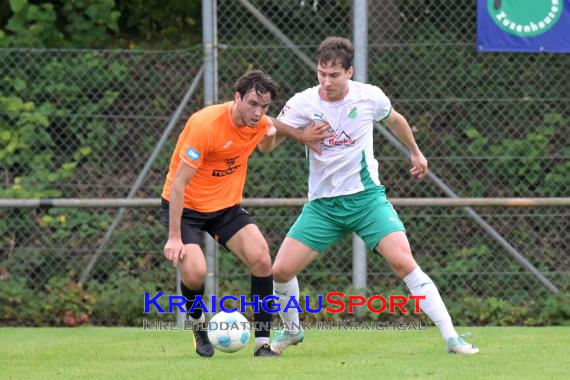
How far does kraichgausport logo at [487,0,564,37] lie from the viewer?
33.2ft

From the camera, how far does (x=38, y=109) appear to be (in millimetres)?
11133

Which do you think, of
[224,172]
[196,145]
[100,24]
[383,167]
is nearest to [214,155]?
[224,172]

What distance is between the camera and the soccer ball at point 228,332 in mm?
7113

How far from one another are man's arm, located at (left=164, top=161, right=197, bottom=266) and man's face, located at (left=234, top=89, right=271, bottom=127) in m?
0.46

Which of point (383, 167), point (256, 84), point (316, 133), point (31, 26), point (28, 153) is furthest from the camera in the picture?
point (31, 26)

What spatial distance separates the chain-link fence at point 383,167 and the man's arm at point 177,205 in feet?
10.9

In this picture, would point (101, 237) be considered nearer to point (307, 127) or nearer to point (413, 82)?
point (413, 82)

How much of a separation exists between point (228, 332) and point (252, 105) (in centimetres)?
137

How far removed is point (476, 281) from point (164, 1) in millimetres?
4761

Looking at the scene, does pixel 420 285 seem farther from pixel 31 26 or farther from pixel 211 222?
pixel 31 26

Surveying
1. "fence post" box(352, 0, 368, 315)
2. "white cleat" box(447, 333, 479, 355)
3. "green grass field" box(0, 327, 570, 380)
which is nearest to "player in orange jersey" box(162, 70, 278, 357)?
"green grass field" box(0, 327, 570, 380)

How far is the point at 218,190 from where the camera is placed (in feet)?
24.7

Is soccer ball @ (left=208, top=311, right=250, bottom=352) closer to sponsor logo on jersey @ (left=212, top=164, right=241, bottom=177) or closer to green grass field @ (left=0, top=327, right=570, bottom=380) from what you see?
green grass field @ (left=0, top=327, right=570, bottom=380)

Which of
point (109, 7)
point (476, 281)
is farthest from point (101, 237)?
point (476, 281)
